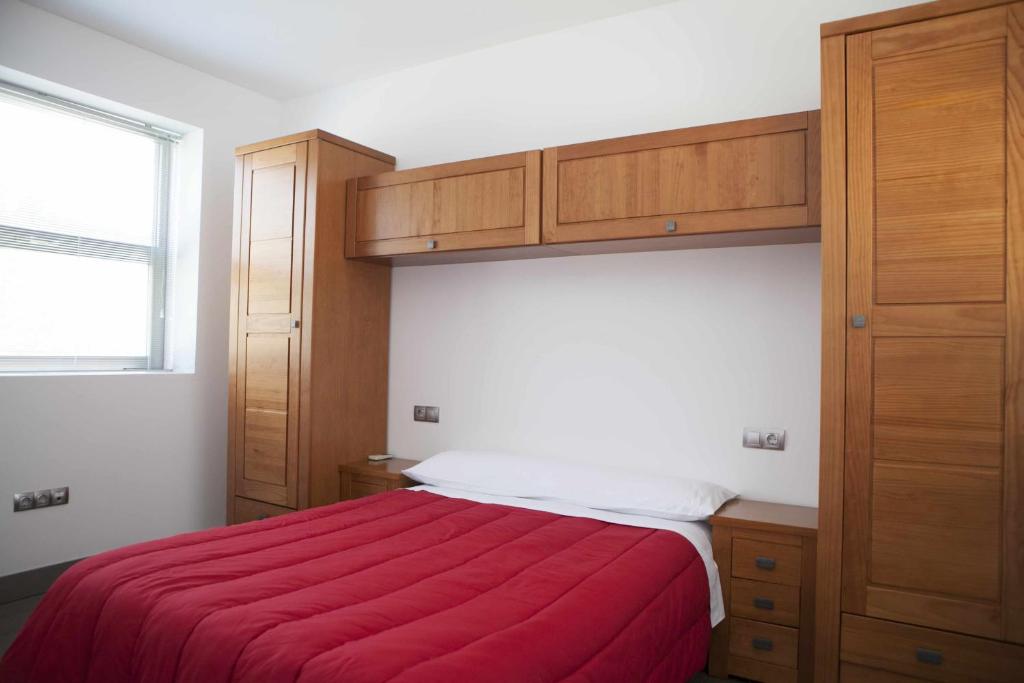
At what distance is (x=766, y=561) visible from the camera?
7.64ft

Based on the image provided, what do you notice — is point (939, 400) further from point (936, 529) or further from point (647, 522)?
point (647, 522)

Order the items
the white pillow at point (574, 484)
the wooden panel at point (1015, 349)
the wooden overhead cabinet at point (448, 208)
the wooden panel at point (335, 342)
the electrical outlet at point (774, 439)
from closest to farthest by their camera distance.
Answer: the wooden panel at point (1015, 349) → the white pillow at point (574, 484) → the electrical outlet at point (774, 439) → the wooden overhead cabinet at point (448, 208) → the wooden panel at point (335, 342)

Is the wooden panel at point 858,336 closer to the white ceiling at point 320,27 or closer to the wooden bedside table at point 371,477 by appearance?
the white ceiling at point 320,27

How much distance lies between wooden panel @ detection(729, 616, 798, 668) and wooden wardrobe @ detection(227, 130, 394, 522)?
2.01m

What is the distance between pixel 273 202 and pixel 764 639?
2987 mm

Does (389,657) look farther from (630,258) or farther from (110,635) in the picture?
(630,258)

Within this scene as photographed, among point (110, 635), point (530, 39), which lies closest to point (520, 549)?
point (110, 635)

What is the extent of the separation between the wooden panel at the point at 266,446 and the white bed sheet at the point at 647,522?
0.89m

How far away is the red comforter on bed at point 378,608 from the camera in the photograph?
57.7 inches

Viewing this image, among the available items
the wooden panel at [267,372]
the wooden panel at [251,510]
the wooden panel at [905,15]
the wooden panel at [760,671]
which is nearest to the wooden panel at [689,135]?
the wooden panel at [905,15]

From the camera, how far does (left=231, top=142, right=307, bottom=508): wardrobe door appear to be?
3379mm

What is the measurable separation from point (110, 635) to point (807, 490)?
2377mm

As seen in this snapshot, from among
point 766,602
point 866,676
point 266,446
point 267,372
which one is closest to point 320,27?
point 267,372

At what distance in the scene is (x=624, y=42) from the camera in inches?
122
